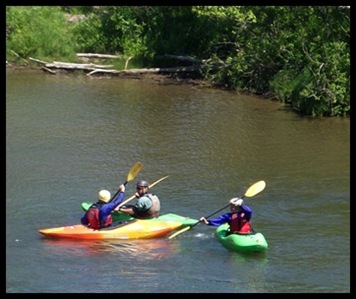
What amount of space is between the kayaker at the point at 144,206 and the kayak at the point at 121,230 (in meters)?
0.14

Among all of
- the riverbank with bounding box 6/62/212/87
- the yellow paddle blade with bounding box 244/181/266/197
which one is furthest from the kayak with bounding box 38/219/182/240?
the riverbank with bounding box 6/62/212/87

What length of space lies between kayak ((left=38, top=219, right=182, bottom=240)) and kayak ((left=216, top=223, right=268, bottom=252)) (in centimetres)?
79

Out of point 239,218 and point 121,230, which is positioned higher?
point 239,218

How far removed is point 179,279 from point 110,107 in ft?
26.6

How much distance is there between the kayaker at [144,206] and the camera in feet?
37.8

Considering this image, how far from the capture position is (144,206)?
37.8 ft

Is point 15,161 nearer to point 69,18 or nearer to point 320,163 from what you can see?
point 320,163

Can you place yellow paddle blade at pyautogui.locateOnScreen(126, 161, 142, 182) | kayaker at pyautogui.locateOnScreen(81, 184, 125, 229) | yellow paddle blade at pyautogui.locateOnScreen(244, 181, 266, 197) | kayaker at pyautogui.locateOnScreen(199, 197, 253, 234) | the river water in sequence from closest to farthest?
the river water, kayaker at pyautogui.locateOnScreen(199, 197, 253, 234), kayaker at pyautogui.locateOnScreen(81, 184, 125, 229), yellow paddle blade at pyautogui.locateOnScreen(244, 181, 266, 197), yellow paddle blade at pyautogui.locateOnScreen(126, 161, 142, 182)

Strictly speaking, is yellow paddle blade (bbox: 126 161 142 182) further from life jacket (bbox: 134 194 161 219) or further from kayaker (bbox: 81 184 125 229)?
kayaker (bbox: 81 184 125 229)

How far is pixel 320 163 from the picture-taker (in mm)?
13922

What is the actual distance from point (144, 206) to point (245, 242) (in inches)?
62.7

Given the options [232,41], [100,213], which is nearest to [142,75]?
[232,41]

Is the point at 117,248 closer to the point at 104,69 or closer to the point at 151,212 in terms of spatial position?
the point at 151,212

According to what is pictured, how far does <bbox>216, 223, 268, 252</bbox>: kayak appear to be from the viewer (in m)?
10.6
